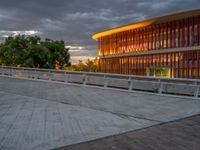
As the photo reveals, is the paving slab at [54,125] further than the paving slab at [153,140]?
Yes

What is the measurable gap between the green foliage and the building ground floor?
78.4 ft

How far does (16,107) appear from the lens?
8.69 m

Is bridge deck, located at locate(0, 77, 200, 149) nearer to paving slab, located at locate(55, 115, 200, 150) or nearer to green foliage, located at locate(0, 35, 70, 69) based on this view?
paving slab, located at locate(55, 115, 200, 150)

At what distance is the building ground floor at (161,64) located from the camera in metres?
45.8

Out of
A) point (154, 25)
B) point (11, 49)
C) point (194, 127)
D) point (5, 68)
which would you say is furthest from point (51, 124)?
point (154, 25)

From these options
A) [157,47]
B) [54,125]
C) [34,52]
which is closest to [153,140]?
[54,125]

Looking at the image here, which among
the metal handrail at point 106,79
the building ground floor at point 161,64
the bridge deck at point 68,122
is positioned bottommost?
the bridge deck at point 68,122

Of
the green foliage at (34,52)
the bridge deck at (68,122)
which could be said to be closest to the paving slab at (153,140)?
the bridge deck at (68,122)

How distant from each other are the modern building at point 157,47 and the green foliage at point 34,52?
24.0 meters

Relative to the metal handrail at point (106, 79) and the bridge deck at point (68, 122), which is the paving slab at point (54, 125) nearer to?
the bridge deck at point (68, 122)

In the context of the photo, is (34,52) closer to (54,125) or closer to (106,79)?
(106,79)

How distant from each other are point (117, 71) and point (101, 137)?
59.8 m

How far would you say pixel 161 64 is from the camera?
51.7 meters

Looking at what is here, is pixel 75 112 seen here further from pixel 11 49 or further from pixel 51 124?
pixel 11 49
